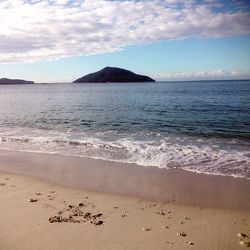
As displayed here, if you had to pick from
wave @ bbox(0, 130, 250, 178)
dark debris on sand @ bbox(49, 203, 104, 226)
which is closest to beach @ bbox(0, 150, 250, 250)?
dark debris on sand @ bbox(49, 203, 104, 226)

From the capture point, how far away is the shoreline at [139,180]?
7.39 m

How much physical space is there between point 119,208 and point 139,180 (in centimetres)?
234

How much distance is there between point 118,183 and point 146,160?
291 cm

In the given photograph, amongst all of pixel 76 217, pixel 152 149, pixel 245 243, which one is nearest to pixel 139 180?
pixel 76 217

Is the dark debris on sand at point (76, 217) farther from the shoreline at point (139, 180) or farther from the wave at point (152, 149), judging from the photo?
the wave at point (152, 149)

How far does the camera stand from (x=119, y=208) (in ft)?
21.9

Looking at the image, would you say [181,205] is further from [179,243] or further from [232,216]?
[179,243]

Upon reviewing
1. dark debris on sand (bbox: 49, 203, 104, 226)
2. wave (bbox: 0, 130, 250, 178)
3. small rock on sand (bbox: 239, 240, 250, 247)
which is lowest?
small rock on sand (bbox: 239, 240, 250, 247)

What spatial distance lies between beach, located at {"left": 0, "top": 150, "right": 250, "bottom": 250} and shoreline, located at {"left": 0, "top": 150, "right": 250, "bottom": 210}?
0.03m

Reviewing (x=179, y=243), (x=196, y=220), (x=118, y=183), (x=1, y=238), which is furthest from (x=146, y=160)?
(x=1, y=238)

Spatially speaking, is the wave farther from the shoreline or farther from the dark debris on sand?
the dark debris on sand

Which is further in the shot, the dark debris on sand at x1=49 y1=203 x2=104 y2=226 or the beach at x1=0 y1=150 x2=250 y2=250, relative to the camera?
the dark debris on sand at x1=49 y1=203 x2=104 y2=226

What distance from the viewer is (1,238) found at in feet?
17.1

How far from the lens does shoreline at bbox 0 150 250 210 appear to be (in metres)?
7.39
